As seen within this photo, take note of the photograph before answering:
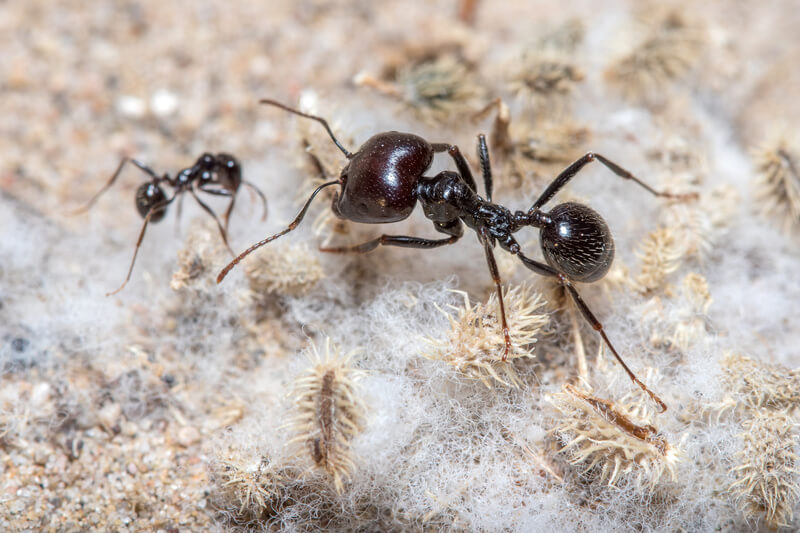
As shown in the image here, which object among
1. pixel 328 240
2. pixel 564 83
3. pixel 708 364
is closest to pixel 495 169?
pixel 564 83

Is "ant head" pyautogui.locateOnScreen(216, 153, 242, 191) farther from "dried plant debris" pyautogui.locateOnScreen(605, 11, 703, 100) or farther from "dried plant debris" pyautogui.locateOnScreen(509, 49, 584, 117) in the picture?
"dried plant debris" pyautogui.locateOnScreen(605, 11, 703, 100)

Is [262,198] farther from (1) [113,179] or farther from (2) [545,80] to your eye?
(2) [545,80]

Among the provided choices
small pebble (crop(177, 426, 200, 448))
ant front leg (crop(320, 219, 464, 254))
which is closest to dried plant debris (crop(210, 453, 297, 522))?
small pebble (crop(177, 426, 200, 448))

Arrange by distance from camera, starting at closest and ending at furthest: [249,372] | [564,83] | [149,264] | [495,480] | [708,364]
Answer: [495,480] → [708,364] → [249,372] → [149,264] → [564,83]

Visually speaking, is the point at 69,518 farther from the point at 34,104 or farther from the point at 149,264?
the point at 34,104

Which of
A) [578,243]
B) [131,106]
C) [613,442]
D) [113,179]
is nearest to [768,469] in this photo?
[613,442]
